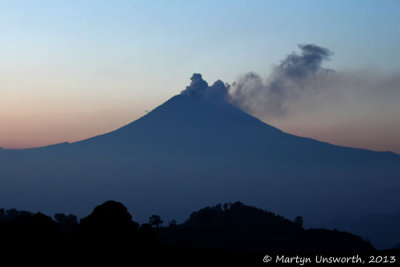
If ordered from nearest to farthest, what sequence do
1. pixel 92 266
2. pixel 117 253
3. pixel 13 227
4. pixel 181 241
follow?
pixel 92 266, pixel 117 253, pixel 13 227, pixel 181 241

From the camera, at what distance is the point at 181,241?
107500mm

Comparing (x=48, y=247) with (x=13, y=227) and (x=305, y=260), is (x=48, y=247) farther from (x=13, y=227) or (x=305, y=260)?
(x=305, y=260)

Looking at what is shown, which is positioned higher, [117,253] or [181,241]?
[117,253]

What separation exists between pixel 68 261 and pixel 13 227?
6.53 metres

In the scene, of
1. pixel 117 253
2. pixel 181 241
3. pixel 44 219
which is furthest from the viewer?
pixel 181 241

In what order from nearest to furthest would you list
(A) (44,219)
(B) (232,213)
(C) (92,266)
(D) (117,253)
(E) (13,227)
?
(C) (92,266)
(D) (117,253)
(E) (13,227)
(A) (44,219)
(B) (232,213)

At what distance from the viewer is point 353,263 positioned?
31047 millimetres

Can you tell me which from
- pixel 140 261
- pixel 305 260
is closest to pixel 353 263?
pixel 305 260

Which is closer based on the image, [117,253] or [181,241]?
[117,253]

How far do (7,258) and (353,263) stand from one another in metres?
17.4

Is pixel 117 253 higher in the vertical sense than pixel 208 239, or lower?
higher

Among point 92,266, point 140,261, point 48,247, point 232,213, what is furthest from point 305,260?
point 232,213

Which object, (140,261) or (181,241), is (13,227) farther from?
(181,241)

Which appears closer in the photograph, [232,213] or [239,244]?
[239,244]
